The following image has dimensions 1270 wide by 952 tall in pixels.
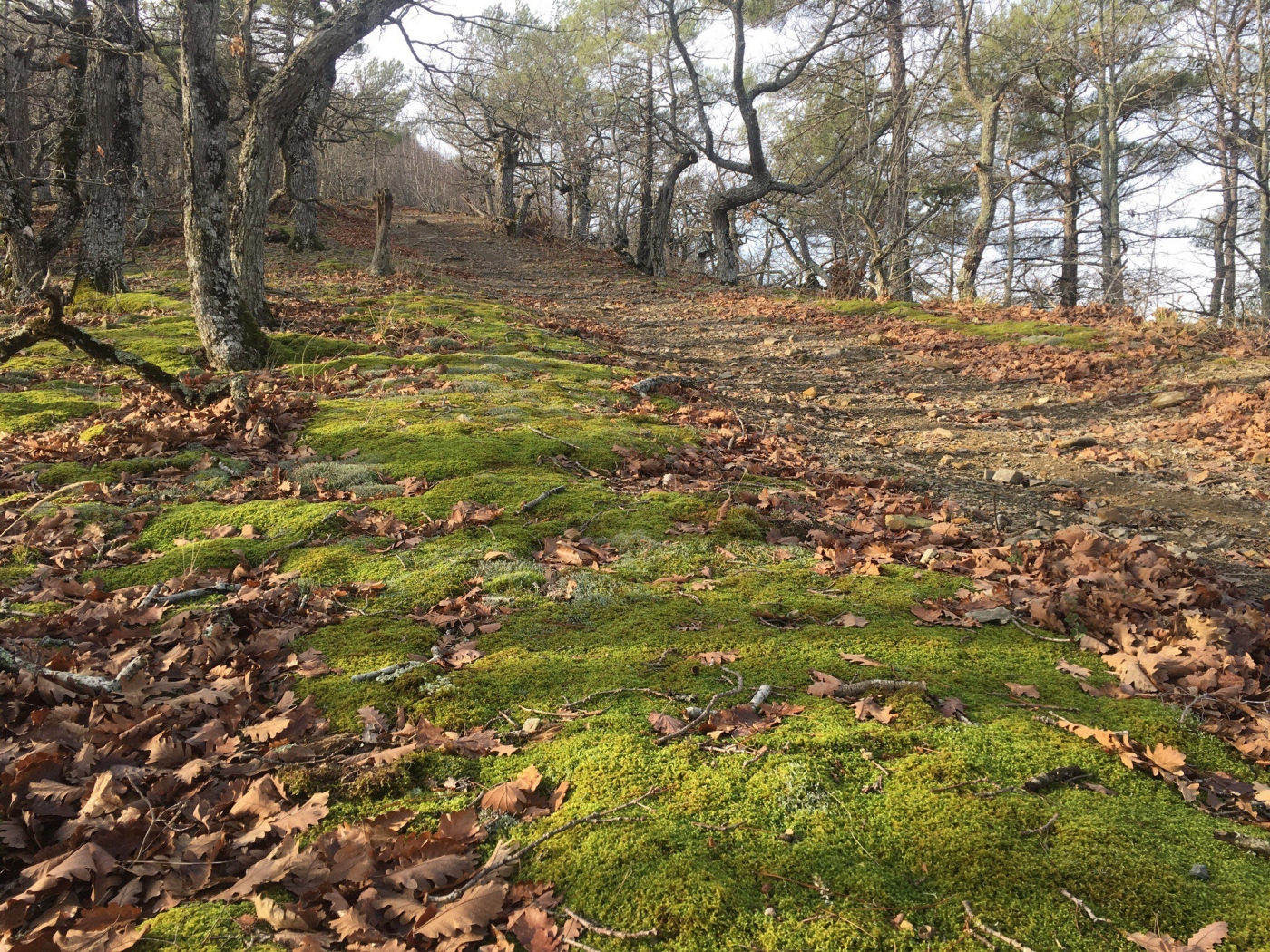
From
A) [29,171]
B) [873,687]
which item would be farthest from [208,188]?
[873,687]

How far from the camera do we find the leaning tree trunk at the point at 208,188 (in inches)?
257

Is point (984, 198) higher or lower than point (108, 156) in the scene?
higher

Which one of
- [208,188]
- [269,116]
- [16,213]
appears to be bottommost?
[208,188]

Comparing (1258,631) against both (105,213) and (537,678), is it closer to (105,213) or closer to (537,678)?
(537,678)

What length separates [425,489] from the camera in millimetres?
4684

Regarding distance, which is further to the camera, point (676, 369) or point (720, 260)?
point (720, 260)

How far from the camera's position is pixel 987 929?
153 centimetres

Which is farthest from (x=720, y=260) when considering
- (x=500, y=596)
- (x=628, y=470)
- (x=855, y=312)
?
(x=500, y=596)

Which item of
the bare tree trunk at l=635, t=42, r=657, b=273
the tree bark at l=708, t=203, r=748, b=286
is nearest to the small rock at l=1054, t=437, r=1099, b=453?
the tree bark at l=708, t=203, r=748, b=286

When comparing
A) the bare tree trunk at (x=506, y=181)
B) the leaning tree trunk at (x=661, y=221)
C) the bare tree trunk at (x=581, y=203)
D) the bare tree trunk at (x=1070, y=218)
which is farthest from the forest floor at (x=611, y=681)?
the bare tree trunk at (x=581, y=203)

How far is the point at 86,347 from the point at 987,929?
661cm

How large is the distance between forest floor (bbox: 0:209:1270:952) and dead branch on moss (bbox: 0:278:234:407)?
222 millimetres

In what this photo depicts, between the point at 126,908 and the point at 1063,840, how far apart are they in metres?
2.24

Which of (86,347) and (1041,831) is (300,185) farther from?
(1041,831)
